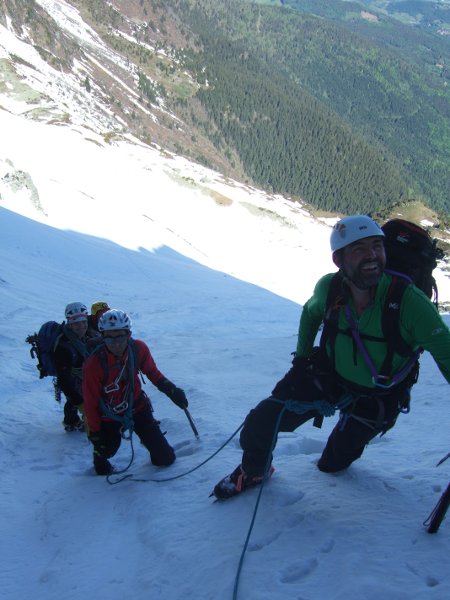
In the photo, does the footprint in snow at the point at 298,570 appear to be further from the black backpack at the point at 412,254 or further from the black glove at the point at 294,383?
the black backpack at the point at 412,254

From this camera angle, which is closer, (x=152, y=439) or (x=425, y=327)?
(x=425, y=327)

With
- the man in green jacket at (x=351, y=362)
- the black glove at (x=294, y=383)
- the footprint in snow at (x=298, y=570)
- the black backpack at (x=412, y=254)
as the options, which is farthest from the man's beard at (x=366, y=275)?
the footprint in snow at (x=298, y=570)

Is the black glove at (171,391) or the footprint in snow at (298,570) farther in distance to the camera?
the black glove at (171,391)

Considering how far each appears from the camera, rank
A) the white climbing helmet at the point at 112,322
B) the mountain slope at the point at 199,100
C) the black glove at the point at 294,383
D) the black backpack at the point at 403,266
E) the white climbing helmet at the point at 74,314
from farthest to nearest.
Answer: the mountain slope at the point at 199,100, the white climbing helmet at the point at 74,314, the white climbing helmet at the point at 112,322, the black glove at the point at 294,383, the black backpack at the point at 403,266

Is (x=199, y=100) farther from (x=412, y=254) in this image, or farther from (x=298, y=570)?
(x=298, y=570)

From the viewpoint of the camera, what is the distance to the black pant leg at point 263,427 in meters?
3.74

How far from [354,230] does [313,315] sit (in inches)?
32.5

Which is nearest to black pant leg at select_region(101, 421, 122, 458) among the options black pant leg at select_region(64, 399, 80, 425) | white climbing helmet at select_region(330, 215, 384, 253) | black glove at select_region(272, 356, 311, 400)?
black pant leg at select_region(64, 399, 80, 425)

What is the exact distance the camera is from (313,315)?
12.4 ft

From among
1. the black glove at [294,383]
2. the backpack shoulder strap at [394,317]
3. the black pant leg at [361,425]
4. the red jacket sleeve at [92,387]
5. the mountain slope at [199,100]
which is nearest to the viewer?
the backpack shoulder strap at [394,317]

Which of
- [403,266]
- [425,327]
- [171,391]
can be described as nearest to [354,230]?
[403,266]

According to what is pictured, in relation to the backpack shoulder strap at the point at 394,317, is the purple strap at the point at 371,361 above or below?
below

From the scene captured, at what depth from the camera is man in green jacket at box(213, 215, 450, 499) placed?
3129 mm

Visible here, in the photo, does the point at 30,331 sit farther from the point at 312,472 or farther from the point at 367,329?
the point at 367,329
